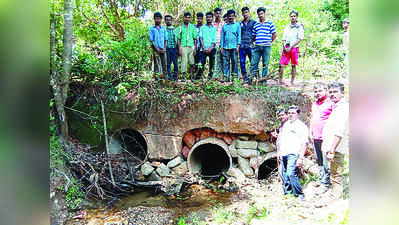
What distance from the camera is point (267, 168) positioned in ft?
14.5

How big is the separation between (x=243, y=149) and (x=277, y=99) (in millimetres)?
1107

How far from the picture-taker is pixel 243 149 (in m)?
4.70

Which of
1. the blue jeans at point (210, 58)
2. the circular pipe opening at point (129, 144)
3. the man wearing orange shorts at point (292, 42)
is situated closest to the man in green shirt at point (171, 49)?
the blue jeans at point (210, 58)

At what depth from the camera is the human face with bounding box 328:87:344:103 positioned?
12.2ft

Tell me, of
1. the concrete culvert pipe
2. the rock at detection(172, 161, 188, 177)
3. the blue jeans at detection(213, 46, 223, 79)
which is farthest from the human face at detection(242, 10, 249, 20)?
the rock at detection(172, 161, 188, 177)

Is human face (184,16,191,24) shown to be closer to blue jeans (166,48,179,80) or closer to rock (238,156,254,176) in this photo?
blue jeans (166,48,179,80)

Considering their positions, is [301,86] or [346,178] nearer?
[346,178]

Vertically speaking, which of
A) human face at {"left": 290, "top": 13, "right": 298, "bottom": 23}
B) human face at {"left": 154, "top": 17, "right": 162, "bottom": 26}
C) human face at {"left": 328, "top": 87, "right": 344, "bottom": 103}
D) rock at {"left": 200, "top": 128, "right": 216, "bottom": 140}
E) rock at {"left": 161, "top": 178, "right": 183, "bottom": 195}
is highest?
human face at {"left": 154, "top": 17, "right": 162, "bottom": 26}

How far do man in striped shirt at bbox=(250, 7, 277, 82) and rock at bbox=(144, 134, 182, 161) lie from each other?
198 centimetres

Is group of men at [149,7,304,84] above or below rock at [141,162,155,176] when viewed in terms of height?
above

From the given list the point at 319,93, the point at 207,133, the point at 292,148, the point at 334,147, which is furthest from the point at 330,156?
the point at 207,133

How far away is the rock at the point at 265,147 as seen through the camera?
4370 mm
